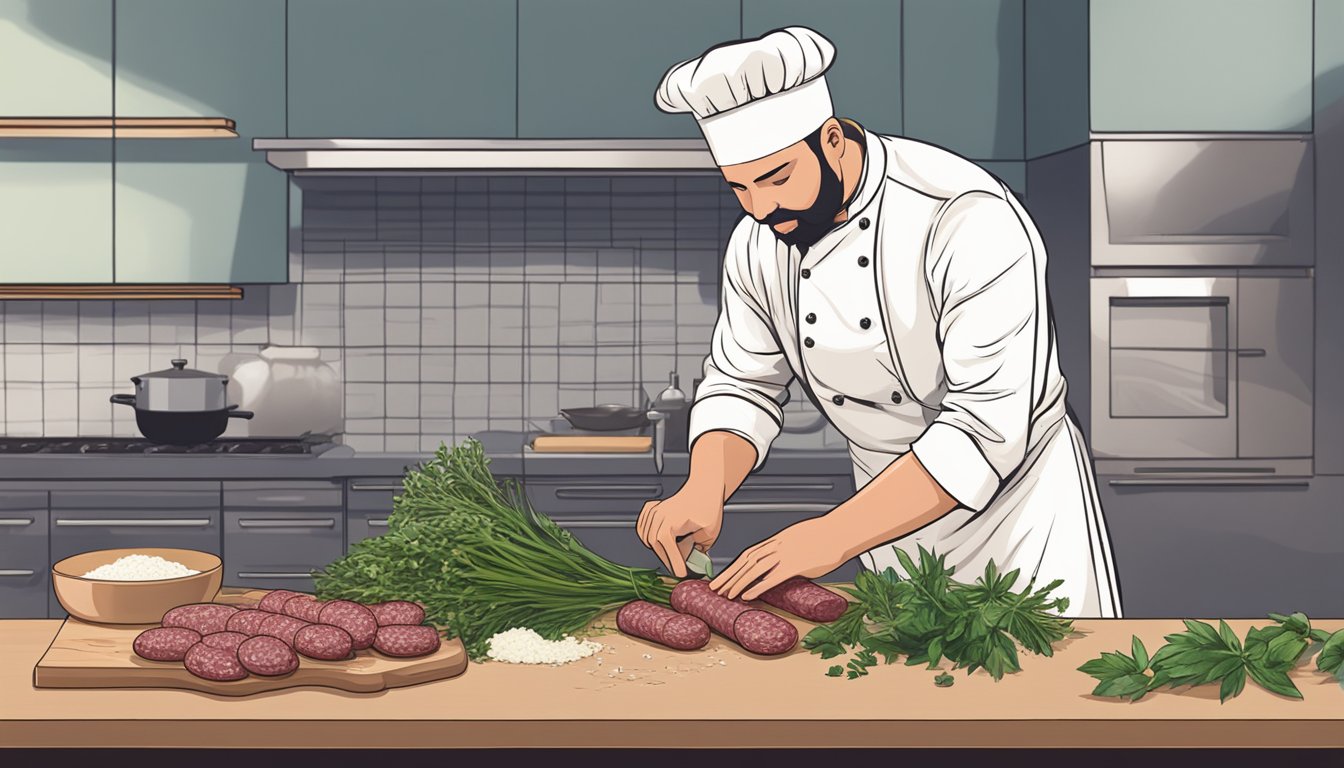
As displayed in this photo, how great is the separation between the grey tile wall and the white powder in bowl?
7.23 ft

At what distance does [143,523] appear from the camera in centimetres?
320

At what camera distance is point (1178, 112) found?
10.1 feet

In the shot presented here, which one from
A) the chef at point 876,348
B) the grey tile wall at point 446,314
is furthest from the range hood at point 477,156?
the chef at point 876,348

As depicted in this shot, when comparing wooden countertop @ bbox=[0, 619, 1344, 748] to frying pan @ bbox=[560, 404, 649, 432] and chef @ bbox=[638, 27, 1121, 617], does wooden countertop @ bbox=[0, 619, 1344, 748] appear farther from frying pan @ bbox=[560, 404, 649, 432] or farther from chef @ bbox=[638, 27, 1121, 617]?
frying pan @ bbox=[560, 404, 649, 432]

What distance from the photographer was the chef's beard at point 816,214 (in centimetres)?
164

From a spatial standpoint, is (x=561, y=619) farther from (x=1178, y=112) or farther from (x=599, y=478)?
(x=1178, y=112)

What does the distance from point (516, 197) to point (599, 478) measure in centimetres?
105

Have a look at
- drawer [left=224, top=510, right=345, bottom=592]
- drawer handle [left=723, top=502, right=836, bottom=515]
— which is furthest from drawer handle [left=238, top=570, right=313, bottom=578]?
drawer handle [left=723, top=502, right=836, bottom=515]

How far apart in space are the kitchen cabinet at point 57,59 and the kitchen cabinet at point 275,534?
1.22 metres

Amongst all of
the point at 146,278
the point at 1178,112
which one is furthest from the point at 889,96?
the point at 146,278

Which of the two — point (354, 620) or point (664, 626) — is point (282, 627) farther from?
point (664, 626)

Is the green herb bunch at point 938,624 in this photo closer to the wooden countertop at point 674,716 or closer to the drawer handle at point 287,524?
the wooden countertop at point 674,716

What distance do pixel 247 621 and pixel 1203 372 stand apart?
101 inches

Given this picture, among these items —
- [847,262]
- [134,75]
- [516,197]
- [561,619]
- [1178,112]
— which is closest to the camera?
[561,619]
